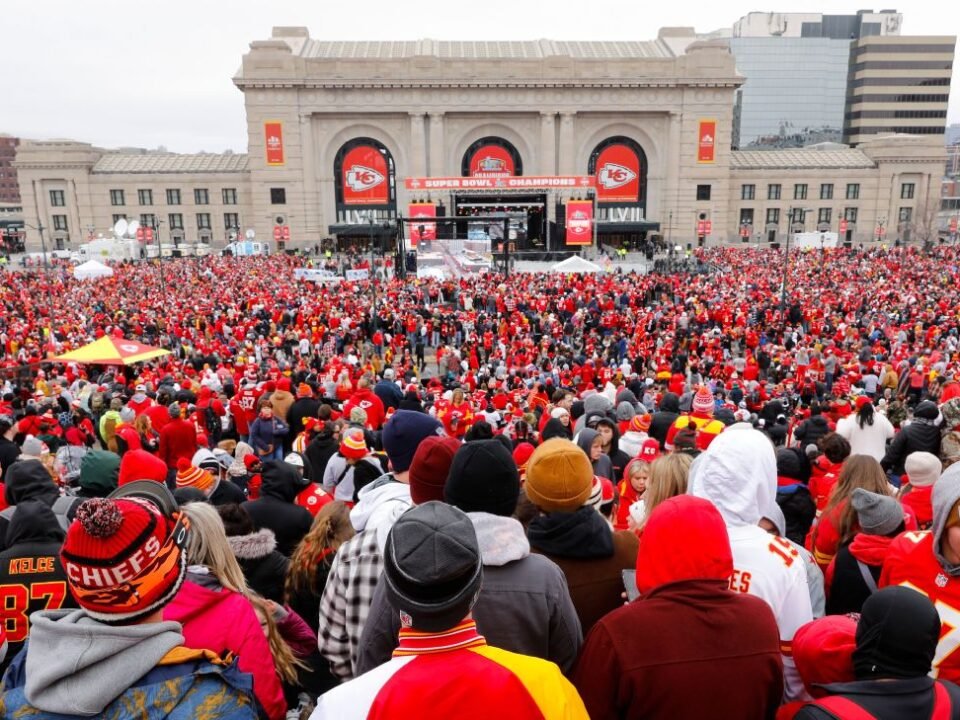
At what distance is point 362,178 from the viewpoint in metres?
64.2

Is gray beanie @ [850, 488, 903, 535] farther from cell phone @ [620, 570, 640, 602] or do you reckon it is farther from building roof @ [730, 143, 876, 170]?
building roof @ [730, 143, 876, 170]

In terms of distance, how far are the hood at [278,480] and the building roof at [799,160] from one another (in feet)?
240

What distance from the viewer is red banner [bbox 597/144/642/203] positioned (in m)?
65.2

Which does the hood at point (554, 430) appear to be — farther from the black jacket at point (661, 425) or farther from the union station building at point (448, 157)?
the union station building at point (448, 157)

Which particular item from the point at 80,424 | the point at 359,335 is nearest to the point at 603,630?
the point at 80,424

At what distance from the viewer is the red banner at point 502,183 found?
5091cm

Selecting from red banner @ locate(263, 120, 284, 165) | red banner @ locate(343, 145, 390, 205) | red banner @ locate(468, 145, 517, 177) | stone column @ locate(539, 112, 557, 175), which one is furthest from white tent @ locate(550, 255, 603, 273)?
red banner @ locate(263, 120, 284, 165)

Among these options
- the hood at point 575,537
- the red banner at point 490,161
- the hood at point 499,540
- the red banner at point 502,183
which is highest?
the red banner at point 490,161

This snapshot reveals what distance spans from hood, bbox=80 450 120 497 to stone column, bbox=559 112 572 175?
61.9 metres

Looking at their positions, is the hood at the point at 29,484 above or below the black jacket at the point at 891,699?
below

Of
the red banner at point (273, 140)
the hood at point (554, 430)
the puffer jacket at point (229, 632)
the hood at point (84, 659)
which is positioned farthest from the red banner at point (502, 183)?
the hood at point (84, 659)

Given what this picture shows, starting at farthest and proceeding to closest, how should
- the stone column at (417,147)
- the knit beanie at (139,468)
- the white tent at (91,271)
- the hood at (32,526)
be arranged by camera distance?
the stone column at (417,147) → the white tent at (91,271) → the knit beanie at (139,468) → the hood at (32,526)

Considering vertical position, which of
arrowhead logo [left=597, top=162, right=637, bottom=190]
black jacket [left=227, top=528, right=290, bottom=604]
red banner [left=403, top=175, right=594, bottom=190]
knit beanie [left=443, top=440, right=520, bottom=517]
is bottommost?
black jacket [left=227, top=528, right=290, bottom=604]

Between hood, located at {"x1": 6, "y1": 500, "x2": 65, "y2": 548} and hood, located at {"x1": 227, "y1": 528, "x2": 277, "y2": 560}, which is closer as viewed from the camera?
hood, located at {"x1": 6, "y1": 500, "x2": 65, "y2": 548}
